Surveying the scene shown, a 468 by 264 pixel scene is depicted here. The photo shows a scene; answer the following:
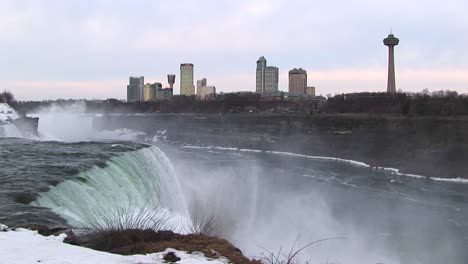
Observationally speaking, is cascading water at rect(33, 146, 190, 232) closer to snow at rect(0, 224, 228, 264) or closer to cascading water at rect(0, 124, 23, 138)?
snow at rect(0, 224, 228, 264)

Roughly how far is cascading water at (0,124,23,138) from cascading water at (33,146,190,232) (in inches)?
589

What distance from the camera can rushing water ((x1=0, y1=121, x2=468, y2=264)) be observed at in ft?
40.9

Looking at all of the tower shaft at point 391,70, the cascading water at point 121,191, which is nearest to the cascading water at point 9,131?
the cascading water at point 121,191

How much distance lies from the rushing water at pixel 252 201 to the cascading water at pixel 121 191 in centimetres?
5

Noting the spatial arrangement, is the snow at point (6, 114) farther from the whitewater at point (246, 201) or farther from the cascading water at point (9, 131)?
the whitewater at point (246, 201)

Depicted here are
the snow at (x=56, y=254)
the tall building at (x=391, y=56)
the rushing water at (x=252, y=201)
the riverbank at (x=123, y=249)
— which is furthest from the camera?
the tall building at (x=391, y=56)

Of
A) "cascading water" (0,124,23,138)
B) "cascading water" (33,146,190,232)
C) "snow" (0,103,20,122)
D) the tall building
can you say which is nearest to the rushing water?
"cascading water" (33,146,190,232)

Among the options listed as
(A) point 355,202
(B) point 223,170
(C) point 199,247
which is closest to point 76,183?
(C) point 199,247

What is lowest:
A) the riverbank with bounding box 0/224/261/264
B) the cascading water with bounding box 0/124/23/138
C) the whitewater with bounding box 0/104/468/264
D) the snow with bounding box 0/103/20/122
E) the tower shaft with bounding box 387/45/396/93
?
the whitewater with bounding box 0/104/468/264

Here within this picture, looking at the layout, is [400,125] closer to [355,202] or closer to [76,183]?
[355,202]

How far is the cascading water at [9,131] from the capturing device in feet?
103

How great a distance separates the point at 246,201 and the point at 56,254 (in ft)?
84.2

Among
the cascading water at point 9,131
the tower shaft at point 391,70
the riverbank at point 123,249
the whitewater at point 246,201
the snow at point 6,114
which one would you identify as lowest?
the whitewater at point 246,201

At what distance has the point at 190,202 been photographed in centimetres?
2569
